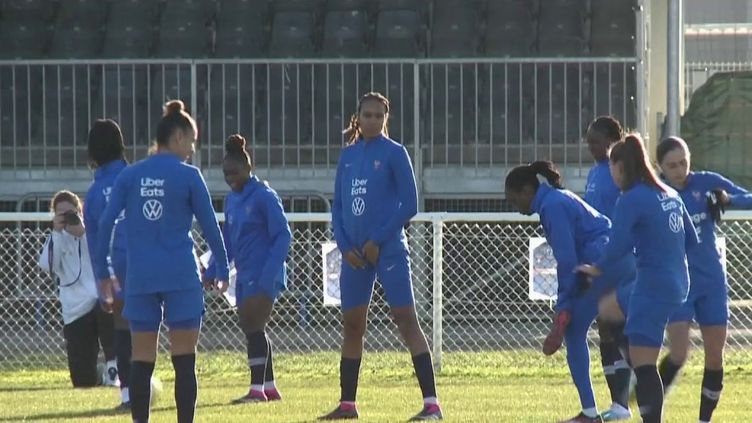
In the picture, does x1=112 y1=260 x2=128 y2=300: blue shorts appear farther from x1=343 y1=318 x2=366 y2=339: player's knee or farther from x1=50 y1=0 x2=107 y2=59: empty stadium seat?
x1=50 y1=0 x2=107 y2=59: empty stadium seat

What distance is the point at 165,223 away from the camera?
28.1ft

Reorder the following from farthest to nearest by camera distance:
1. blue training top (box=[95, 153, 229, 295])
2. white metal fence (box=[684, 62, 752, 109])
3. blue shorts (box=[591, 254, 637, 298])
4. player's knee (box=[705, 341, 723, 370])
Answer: white metal fence (box=[684, 62, 752, 109]) → blue shorts (box=[591, 254, 637, 298]) → player's knee (box=[705, 341, 723, 370]) → blue training top (box=[95, 153, 229, 295])

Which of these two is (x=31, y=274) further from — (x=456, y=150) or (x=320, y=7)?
(x=320, y=7)

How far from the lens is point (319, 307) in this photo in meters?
16.9

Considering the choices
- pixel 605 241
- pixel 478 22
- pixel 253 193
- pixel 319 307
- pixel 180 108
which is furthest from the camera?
pixel 478 22

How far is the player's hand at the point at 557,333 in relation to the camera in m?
9.14

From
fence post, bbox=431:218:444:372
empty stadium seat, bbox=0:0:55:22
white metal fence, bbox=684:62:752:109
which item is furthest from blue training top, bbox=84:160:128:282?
white metal fence, bbox=684:62:752:109

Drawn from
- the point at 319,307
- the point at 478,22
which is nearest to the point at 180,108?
the point at 319,307

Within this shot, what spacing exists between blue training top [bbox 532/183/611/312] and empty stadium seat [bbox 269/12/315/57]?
12610 millimetres

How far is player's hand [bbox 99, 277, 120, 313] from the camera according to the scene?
945 cm

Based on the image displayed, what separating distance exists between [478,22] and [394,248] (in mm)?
12282

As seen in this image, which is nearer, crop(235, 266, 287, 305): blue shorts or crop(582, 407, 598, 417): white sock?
crop(582, 407, 598, 417): white sock

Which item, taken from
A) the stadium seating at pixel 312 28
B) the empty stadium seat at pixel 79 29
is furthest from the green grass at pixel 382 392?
the empty stadium seat at pixel 79 29

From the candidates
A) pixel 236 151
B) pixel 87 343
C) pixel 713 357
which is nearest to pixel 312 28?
pixel 87 343
